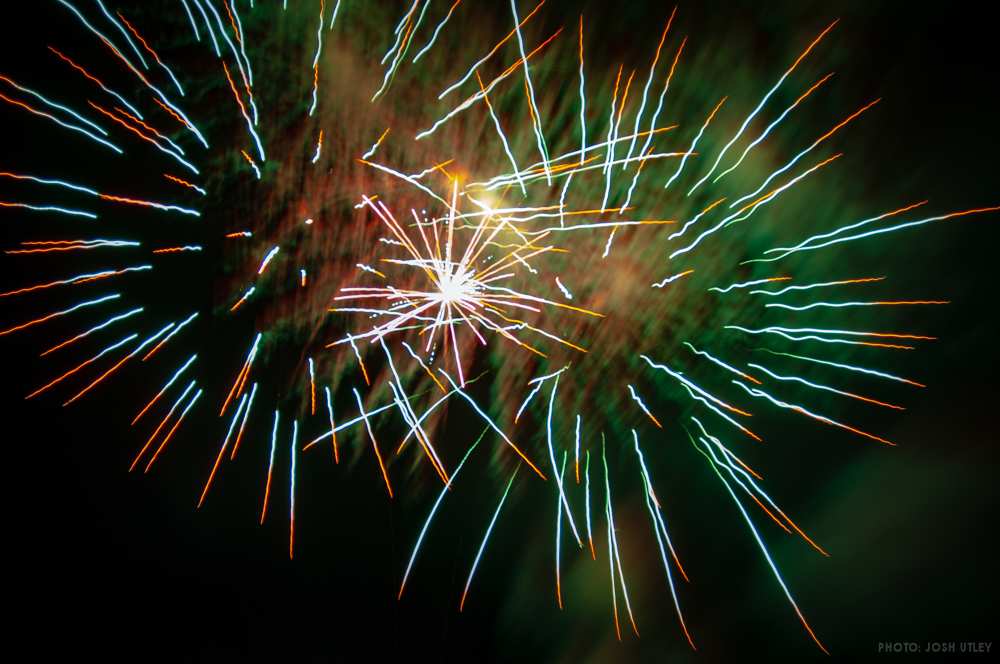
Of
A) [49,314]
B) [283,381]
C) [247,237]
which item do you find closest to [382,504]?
[283,381]

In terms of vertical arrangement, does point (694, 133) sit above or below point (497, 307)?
above

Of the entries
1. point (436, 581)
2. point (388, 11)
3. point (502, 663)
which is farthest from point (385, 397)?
point (388, 11)

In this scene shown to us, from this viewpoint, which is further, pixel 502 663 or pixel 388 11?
pixel 502 663

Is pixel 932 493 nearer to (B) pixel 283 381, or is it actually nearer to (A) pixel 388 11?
(B) pixel 283 381

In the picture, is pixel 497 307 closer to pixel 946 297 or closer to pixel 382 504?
pixel 382 504

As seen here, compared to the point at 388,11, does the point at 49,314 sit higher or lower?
lower

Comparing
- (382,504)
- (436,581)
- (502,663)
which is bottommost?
(502,663)
